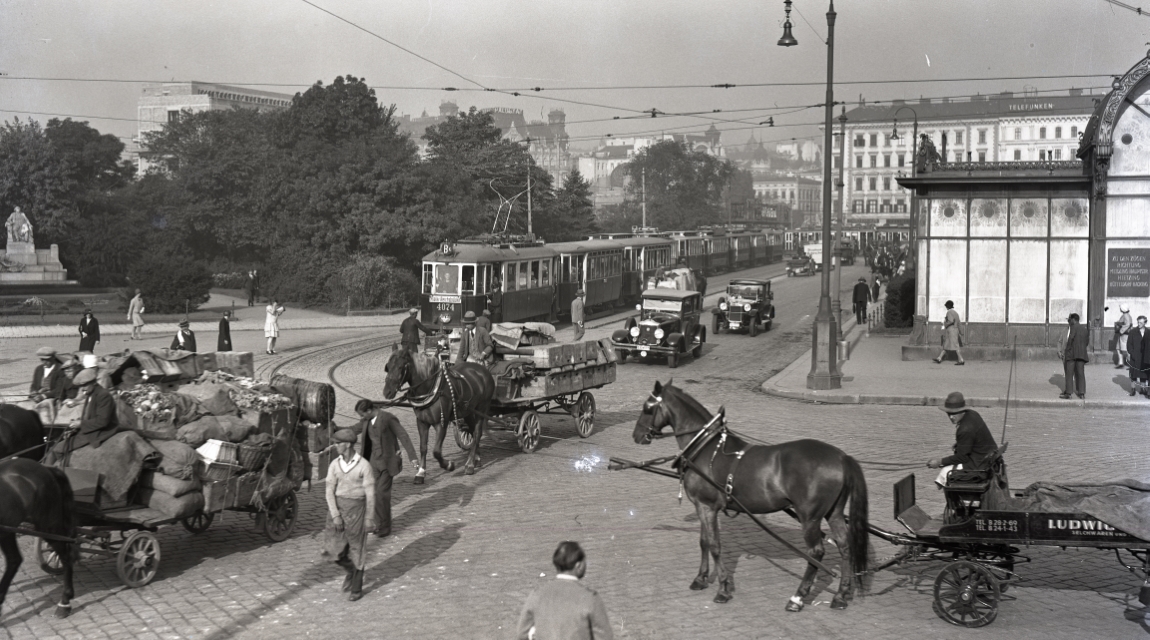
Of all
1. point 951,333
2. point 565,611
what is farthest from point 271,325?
point 565,611

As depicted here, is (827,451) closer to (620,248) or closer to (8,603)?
(8,603)

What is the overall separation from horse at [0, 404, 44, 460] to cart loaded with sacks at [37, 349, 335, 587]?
161mm

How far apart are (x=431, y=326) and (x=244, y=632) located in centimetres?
2433

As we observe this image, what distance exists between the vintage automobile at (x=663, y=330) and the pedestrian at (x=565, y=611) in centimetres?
2149

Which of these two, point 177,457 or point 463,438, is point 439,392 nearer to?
point 463,438

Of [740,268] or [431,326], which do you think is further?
[740,268]

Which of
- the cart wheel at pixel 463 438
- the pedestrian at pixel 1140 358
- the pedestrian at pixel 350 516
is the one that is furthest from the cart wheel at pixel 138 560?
the pedestrian at pixel 1140 358

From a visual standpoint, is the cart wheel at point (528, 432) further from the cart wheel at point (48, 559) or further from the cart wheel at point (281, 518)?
the cart wheel at point (48, 559)

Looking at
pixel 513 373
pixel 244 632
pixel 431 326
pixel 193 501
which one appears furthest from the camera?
pixel 431 326

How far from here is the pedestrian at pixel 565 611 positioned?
602 centimetres

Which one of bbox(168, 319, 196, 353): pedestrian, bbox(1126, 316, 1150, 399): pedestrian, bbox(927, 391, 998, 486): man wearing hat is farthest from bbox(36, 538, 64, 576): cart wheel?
bbox(1126, 316, 1150, 399): pedestrian

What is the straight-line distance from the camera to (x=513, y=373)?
16.4 meters

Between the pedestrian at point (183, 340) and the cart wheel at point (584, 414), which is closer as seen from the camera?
the cart wheel at point (584, 414)

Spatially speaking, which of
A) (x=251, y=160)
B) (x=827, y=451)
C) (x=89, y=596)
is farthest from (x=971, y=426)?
(x=251, y=160)
